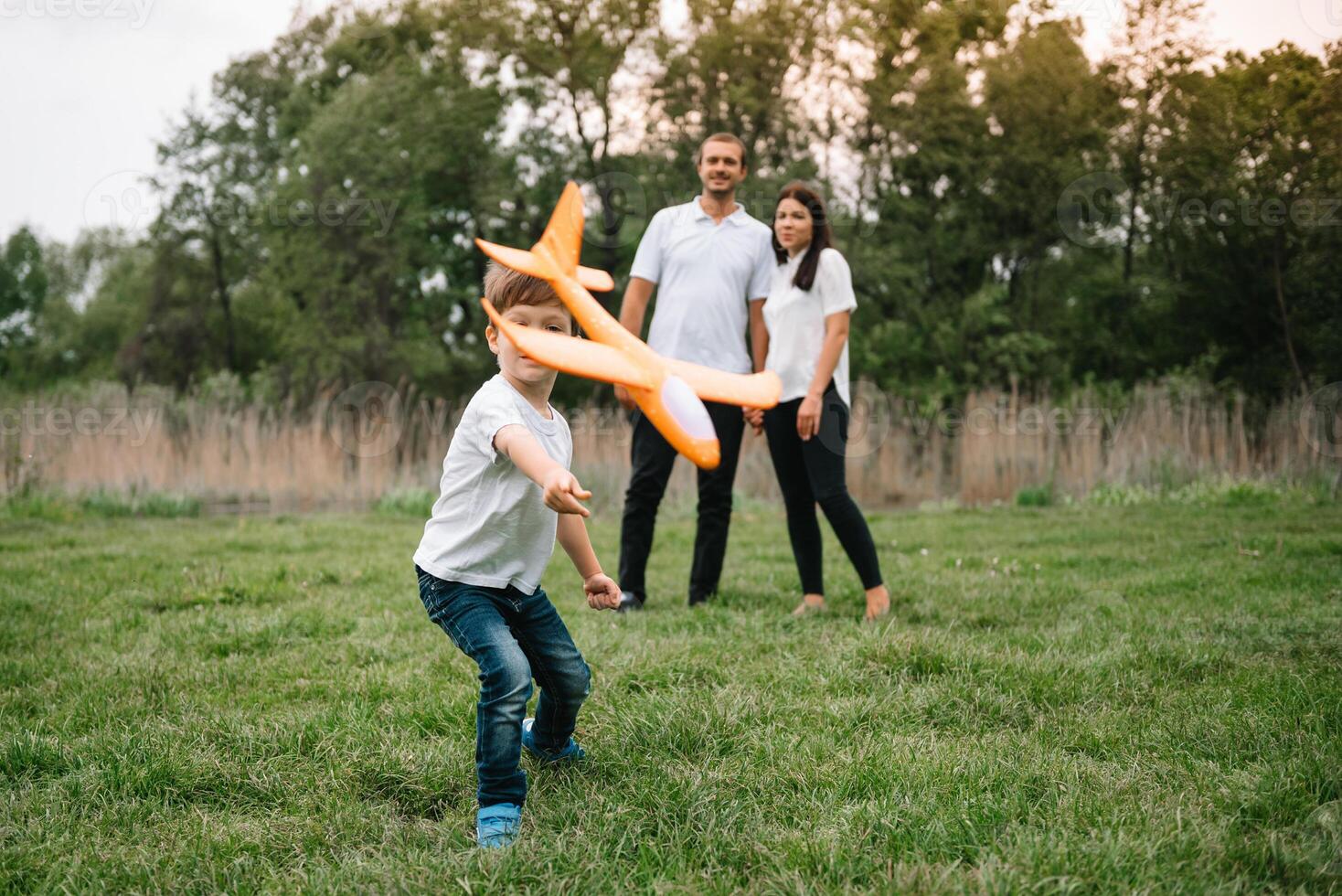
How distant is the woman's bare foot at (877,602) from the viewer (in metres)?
4.48

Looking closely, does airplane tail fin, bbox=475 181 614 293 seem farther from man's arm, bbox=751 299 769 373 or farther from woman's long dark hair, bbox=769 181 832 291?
man's arm, bbox=751 299 769 373

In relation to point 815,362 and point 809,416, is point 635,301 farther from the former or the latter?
point 809,416

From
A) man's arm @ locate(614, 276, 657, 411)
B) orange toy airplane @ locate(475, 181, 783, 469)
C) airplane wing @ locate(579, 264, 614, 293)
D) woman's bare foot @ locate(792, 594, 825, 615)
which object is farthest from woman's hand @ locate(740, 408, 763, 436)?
orange toy airplane @ locate(475, 181, 783, 469)

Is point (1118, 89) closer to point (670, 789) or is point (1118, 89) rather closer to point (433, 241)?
point (433, 241)

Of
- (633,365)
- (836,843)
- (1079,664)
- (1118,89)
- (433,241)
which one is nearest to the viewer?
(633,365)

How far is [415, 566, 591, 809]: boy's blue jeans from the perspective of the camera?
7.76ft

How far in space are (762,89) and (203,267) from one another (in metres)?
16.9

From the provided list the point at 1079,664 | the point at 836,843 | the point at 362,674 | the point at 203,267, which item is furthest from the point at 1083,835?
the point at 203,267

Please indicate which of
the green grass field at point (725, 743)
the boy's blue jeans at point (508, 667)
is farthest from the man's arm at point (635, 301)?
the boy's blue jeans at point (508, 667)

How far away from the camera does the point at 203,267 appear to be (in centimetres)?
2972

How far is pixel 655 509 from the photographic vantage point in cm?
492

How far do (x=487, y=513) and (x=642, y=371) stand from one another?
0.76 metres

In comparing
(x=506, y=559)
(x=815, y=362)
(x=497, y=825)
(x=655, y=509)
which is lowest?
(x=497, y=825)

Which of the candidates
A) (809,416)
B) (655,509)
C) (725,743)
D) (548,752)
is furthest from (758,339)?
(548,752)
